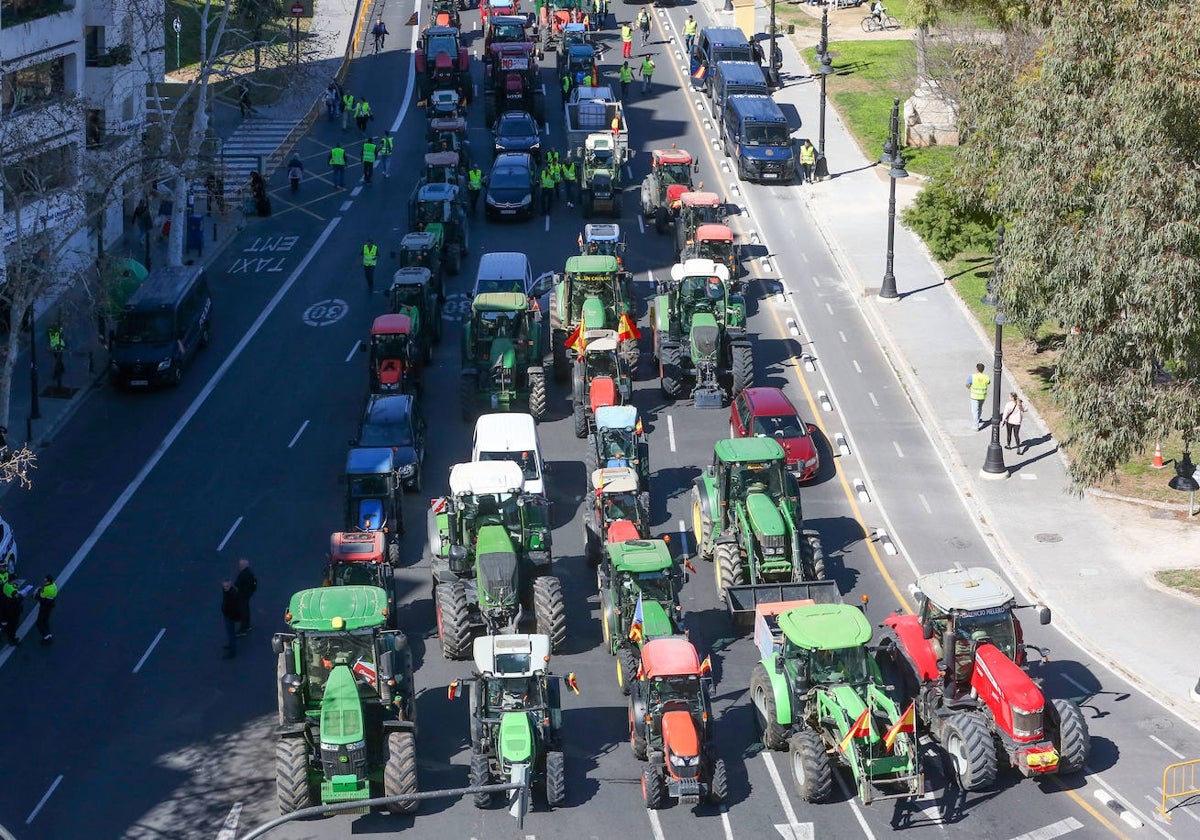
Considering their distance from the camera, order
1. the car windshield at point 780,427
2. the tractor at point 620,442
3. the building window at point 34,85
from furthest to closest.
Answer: the building window at point 34,85 → the car windshield at point 780,427 → the tractor at point 620,442

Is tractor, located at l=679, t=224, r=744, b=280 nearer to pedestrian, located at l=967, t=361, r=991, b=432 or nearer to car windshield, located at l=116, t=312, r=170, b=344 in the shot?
pedestrian, located at l=967, t=361, r=991, b=432

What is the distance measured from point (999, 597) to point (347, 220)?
37.3m

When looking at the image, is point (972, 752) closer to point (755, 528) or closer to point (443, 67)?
point (755, 528)

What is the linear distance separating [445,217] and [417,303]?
8.16 m

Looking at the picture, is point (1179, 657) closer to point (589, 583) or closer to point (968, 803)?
point (968, 803)

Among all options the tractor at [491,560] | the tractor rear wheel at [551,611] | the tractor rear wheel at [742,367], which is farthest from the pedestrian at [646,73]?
the tractor rear wheel at [551,611]

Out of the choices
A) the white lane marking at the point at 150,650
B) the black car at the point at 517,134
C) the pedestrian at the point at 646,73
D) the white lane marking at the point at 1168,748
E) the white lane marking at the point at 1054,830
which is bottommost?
the white lane marking at the point at 150,650

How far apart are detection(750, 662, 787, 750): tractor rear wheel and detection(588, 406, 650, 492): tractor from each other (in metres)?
9.49

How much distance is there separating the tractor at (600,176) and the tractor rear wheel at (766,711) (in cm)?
3262

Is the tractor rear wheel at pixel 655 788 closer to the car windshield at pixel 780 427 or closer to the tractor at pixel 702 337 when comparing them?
the car windshield at pixel 780 427

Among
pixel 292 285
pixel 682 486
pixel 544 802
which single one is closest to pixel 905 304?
pixel 682 486

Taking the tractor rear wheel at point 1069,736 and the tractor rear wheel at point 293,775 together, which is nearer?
the tractor rear wheel at point 293,775

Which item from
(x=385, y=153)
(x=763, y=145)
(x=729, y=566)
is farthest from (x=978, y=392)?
(x=385, y=153)

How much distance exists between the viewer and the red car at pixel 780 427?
4191cm
